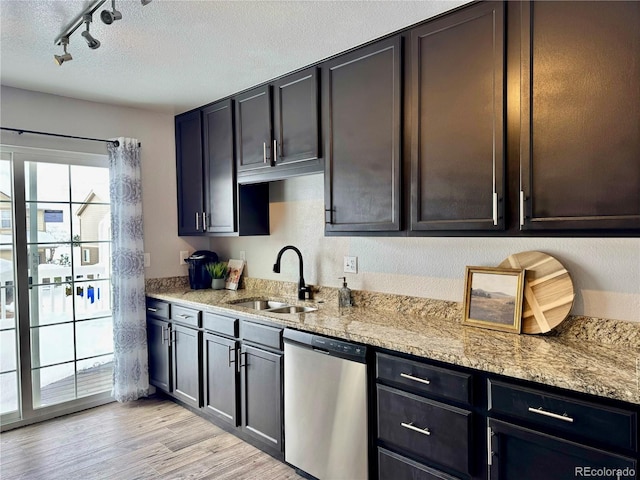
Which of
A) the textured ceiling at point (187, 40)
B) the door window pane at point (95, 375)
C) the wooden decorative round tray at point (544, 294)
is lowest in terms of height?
the door window pane at point (95, 375)

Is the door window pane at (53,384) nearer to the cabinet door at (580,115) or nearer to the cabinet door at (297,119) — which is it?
Result: the cabinet door at (297,119)

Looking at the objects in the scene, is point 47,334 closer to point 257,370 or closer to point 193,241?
point 193,241

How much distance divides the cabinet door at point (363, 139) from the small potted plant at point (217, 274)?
61.9 inches

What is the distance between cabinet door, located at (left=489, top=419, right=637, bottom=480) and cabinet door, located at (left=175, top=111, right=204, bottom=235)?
2.81 metres

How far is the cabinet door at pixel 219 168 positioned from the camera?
3.31 m

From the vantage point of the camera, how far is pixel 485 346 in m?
1.78

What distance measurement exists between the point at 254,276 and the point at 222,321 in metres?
0.85

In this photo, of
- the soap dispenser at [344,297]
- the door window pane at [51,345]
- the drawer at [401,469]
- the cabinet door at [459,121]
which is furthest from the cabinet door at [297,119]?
the door window pane at [51,345]

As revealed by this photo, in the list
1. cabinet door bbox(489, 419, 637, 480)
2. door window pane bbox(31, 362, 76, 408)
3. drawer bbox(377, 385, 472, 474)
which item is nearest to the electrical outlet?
drawer bbox(377, 385, 472, 474)

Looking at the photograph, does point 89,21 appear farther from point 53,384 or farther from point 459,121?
point 53,384

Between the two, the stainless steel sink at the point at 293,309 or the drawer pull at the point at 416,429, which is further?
the stainless steel sink at the point at 293,309

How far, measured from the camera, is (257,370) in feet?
8.63

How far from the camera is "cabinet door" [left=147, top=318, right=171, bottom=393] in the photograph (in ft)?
11.3

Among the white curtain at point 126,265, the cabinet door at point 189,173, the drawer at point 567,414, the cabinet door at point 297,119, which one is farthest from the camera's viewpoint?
the cabinet door at point 189,173
